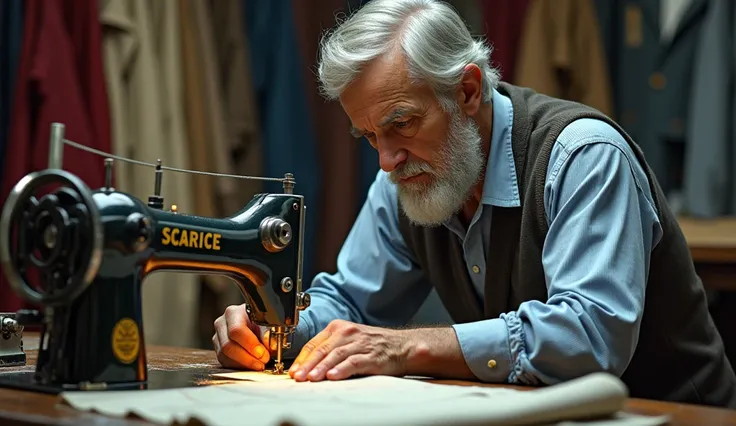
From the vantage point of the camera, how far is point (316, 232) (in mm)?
4160

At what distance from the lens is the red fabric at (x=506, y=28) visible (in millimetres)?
4254

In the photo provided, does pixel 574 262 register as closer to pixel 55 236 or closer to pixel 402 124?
pixel 402 124

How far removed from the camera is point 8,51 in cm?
326

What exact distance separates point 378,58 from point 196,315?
1.94m

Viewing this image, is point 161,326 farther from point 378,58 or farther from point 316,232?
point 378,58

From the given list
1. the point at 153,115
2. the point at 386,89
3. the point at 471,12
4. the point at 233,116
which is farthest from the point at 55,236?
A: the point at 471,12

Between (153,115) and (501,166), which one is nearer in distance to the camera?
(501,166)

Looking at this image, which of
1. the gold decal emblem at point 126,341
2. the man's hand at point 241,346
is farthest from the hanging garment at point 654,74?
the gold decal emblem at point 126,341

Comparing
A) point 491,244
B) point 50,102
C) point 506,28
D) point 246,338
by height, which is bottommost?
point 246,338

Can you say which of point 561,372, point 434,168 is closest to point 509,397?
point 561,372

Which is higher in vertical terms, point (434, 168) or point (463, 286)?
point (434, 168)

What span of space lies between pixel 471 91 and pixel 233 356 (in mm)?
763

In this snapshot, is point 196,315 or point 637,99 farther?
point 637,99

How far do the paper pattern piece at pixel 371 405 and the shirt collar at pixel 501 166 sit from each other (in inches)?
25.3
